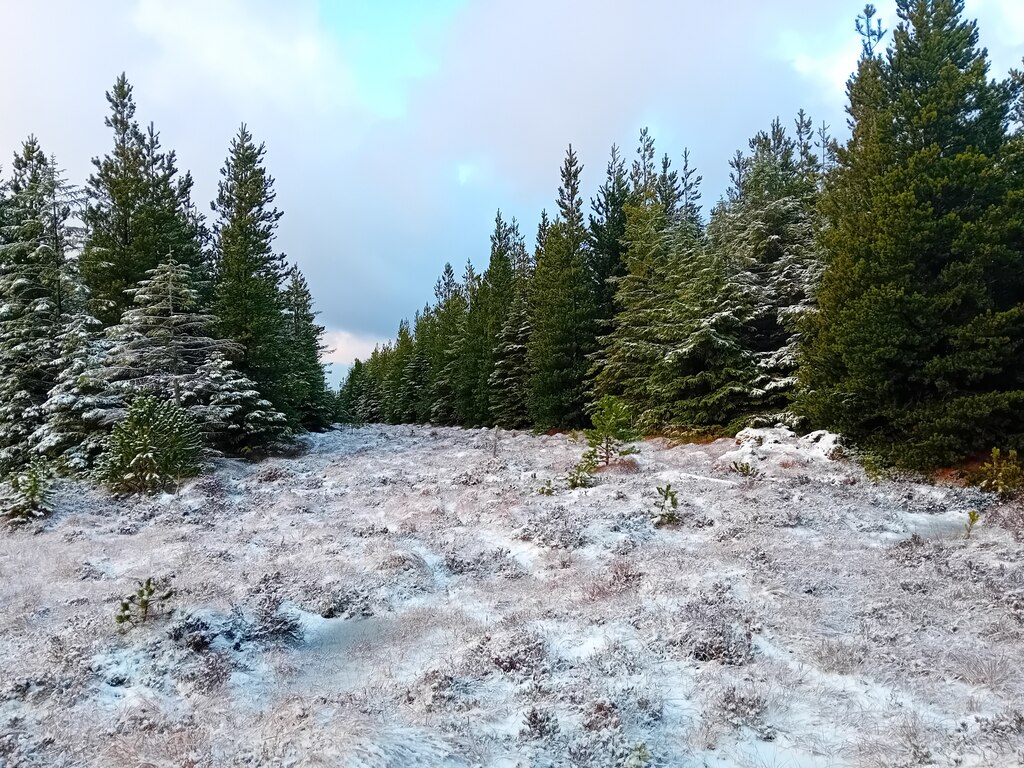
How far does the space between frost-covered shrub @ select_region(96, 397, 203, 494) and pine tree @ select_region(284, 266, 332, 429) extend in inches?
322

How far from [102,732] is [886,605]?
24.6ft

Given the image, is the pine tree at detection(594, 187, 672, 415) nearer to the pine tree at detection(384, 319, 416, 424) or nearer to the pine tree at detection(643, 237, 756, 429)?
the pine tree at detection(643, 237, 756, 429)

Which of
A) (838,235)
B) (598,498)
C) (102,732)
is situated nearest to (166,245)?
(598,498)

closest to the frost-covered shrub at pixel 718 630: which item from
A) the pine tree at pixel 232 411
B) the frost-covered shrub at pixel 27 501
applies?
the frost-covered shrub at pixel 27 501

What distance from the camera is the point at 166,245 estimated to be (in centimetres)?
2042

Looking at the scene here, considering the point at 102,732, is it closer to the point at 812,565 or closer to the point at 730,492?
the point at 812,565

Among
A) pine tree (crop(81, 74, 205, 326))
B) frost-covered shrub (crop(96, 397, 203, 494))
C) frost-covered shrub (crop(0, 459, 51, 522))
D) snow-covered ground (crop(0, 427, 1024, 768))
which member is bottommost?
snow-covered ground (crop(0, 427, 1024, 768))

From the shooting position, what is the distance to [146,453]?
12.9m

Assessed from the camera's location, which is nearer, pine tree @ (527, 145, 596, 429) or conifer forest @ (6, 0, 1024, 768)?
conifer forest @ (6, 0, 1024, 768)

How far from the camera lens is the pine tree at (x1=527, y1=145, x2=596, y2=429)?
27.4m

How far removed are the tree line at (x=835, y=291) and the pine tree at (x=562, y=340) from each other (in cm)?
11

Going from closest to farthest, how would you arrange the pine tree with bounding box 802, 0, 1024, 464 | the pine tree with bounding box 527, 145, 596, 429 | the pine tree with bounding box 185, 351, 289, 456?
the pine tree with bounding box 802, 0, 1024, 464, the pine tree with bounding box 185, 351, 289, 456, the pine tree with bounding box 527, 145, 596, 429

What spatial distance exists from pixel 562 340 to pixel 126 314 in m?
18.1

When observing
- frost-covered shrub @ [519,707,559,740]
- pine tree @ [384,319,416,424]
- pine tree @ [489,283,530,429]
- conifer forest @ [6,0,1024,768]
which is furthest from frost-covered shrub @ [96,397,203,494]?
pine tree @ [384,319,416,424]
